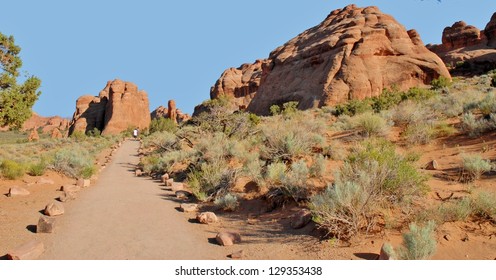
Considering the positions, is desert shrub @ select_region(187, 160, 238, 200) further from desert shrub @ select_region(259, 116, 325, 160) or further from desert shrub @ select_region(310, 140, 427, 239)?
desert shrub @ select_region(310, 140, 427, 239)

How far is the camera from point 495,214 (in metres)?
4.91

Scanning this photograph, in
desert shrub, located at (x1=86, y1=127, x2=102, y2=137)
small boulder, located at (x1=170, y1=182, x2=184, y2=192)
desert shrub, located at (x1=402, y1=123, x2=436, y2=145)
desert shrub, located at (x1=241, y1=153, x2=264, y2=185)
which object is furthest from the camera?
desert shrub, located at (x1=86, y1=127, x2=102, y2=137)

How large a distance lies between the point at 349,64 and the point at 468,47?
38.7 metres

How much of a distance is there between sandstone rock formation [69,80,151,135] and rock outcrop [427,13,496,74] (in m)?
62.1

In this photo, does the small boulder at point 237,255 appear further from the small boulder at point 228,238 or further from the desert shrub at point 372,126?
the desert shrub at point 372,126

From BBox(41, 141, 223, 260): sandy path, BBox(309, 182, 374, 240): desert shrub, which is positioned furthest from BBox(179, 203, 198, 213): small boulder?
BBox(309, 182, 374, 240): desert shrub

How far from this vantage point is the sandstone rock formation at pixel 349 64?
1299 inches

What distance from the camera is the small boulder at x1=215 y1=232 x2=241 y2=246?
548 centimetres

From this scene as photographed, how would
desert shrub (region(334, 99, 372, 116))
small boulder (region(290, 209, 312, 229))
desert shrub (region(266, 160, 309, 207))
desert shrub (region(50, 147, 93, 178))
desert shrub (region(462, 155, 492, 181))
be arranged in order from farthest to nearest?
desert shrub (region(334, 99, 372, 116))
desert shrub (region(50, 147, 93, 178))
desert shrub (region(266, 160, 309, 207))
desert shrub (region(462, 155, 492, 181))
small boulder (region(290, 209, 312, 229))

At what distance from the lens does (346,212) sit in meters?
5.26

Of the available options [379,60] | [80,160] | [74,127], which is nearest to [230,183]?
[80,160]

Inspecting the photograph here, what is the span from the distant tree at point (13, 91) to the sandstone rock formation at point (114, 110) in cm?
6082

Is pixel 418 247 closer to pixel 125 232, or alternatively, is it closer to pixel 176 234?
pixel 176 234
